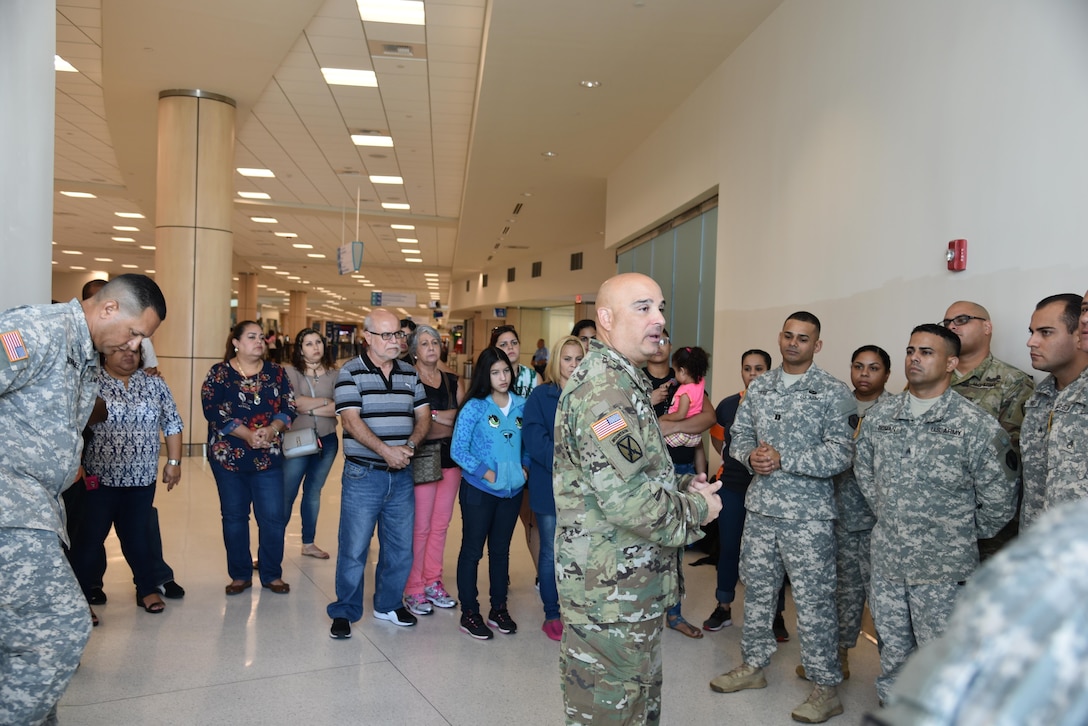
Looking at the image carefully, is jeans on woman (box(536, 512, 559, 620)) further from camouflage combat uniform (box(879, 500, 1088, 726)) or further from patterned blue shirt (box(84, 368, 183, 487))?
camouflage combat uniform (box(879, 500, 1088, 726))

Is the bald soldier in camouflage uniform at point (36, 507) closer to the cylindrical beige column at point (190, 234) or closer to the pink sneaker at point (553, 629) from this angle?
the pink sneaker at point (553, 629)

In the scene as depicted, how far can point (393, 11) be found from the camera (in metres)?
6.85

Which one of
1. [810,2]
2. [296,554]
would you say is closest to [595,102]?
[810,2]

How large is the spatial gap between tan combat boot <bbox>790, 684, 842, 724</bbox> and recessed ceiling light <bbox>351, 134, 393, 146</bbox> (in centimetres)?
955

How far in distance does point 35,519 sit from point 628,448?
5.50ft

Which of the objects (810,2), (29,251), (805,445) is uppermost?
(810,2)

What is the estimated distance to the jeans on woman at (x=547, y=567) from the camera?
3.96 meters

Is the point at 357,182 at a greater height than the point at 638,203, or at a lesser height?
greater

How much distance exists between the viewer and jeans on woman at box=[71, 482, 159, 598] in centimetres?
394

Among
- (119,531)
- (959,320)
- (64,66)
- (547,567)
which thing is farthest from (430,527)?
(64,66)

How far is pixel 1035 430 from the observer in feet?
9.09

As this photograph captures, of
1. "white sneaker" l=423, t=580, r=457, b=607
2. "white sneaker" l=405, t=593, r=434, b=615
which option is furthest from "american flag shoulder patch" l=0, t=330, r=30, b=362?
"white sneaker" l=423, t=580, r=457, b=607

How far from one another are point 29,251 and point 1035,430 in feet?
12.3

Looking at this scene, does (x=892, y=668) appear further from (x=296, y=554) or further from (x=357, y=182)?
(x=357, y=182)
